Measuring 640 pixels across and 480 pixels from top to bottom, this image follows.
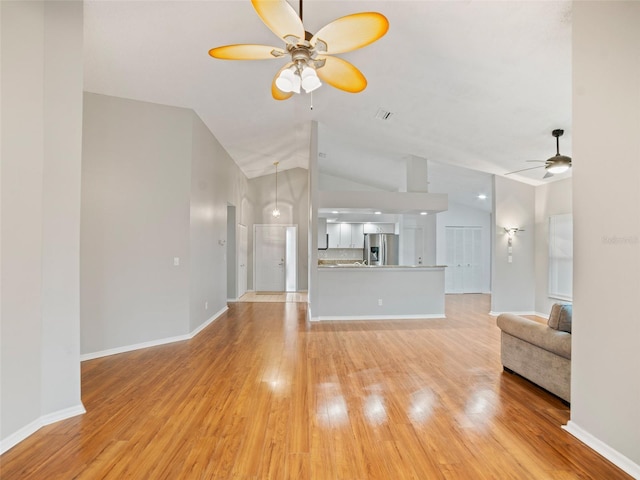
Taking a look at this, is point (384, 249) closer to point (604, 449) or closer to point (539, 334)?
point (539, 334)

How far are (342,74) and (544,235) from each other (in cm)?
569

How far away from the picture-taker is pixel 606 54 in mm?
2070

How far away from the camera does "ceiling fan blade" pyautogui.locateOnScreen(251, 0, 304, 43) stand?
1745 mm

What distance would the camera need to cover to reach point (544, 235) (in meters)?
6.23

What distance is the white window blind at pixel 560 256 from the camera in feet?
18.7

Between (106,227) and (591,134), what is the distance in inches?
181

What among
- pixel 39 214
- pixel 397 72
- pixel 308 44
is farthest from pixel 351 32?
pixel 39 214

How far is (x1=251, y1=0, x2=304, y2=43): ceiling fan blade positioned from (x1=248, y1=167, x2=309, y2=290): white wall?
7.34 m

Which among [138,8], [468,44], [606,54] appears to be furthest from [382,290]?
[138,8]

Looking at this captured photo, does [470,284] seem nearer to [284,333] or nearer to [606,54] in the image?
[284,333]

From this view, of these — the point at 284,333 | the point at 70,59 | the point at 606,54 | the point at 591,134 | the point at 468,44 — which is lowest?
the point at 284,333

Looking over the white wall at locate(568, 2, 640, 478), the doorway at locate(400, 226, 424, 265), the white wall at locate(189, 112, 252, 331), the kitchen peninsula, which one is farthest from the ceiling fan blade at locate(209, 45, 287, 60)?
the doorway at locate(400, 226, 424, 265)

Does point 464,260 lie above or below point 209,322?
above

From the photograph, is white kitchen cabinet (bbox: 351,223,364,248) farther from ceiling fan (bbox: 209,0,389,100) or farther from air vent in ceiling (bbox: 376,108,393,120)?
ceiling fan (bbox: 209,0,389,100)
